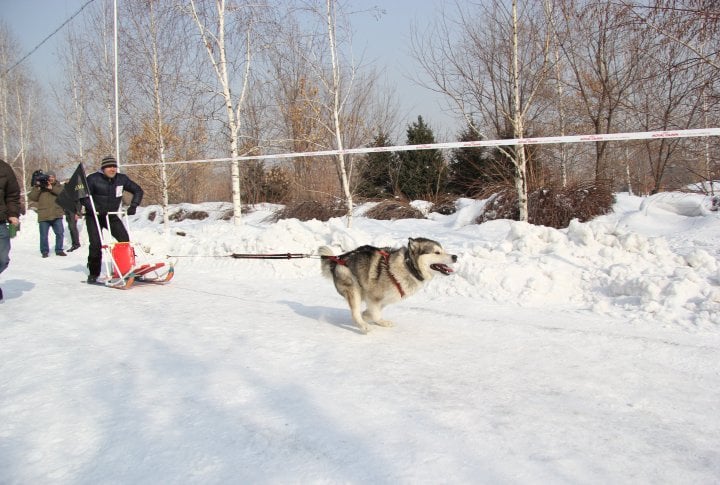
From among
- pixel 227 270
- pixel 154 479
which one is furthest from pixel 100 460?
pixel 227 270

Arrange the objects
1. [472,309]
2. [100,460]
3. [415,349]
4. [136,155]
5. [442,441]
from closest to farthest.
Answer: [100,460] < [442,441] < [415,349] < [472,309] < [136,155]

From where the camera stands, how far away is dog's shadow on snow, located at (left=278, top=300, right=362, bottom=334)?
5.16 metres

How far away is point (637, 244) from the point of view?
20.9 feet

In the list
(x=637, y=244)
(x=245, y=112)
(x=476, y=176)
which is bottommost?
(x=637, y=244)

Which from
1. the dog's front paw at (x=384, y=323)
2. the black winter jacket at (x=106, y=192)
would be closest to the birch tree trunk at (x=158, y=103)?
the black winter jacket at (x=106, y=192)

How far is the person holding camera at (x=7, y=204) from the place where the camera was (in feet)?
18.5

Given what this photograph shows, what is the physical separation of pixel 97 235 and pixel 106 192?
0.72 meters

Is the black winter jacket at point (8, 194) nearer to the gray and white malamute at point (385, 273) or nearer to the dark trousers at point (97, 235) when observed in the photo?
the dark trousers at point (97, 235)

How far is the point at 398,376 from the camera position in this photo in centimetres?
351

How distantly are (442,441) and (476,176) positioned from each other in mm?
18566

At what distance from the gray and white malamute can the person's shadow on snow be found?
487cm

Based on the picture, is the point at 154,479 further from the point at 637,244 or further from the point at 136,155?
the point at 136,155

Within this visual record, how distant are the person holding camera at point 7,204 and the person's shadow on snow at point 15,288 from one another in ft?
2.03

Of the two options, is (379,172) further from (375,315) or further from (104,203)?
(375,315)
